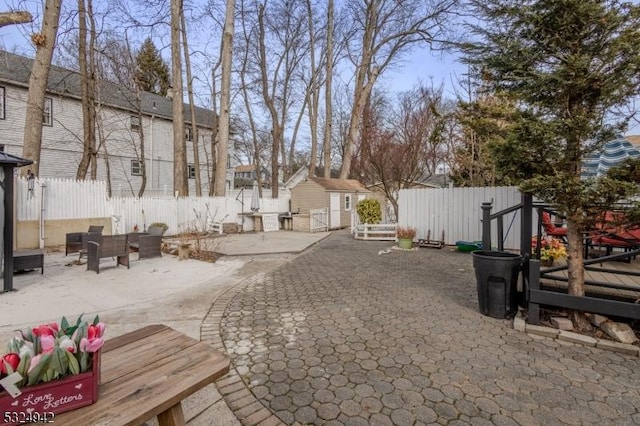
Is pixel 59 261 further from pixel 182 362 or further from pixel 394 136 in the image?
pixel 394 136

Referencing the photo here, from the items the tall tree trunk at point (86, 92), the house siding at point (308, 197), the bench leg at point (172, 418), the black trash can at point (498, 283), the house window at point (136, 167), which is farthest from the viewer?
the house window at point (136, 167)

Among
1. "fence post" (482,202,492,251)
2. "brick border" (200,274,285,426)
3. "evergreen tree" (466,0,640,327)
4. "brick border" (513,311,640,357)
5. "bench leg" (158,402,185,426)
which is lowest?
"brick border" (200,274,285,426)

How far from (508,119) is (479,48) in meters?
0.96

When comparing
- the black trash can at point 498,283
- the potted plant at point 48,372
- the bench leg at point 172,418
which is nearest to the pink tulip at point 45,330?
the potted plant at point 48,372

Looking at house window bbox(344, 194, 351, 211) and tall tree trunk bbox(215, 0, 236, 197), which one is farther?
house window bbox(344, 194, 351, 211)

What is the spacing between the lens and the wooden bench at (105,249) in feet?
20.4

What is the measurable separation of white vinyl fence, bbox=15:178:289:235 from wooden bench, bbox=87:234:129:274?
13.8 ft

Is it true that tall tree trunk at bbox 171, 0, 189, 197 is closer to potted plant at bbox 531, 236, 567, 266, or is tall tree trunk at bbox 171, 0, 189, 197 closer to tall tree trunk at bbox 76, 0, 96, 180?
tall tree trunk at bbox 76, 0, 96, 180

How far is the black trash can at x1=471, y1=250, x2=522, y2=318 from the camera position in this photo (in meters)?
3.85

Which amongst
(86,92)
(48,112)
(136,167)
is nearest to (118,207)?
(86,92)

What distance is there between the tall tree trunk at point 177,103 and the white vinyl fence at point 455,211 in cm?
858

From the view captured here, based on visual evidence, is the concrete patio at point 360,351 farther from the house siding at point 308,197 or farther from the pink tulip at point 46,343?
the house siding at point 308,197

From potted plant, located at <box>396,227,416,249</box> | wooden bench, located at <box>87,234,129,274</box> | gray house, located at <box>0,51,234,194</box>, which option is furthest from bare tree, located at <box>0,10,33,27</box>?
potted plant, located at <box>396,227,416,249</box>

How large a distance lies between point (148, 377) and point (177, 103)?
1290 cm
